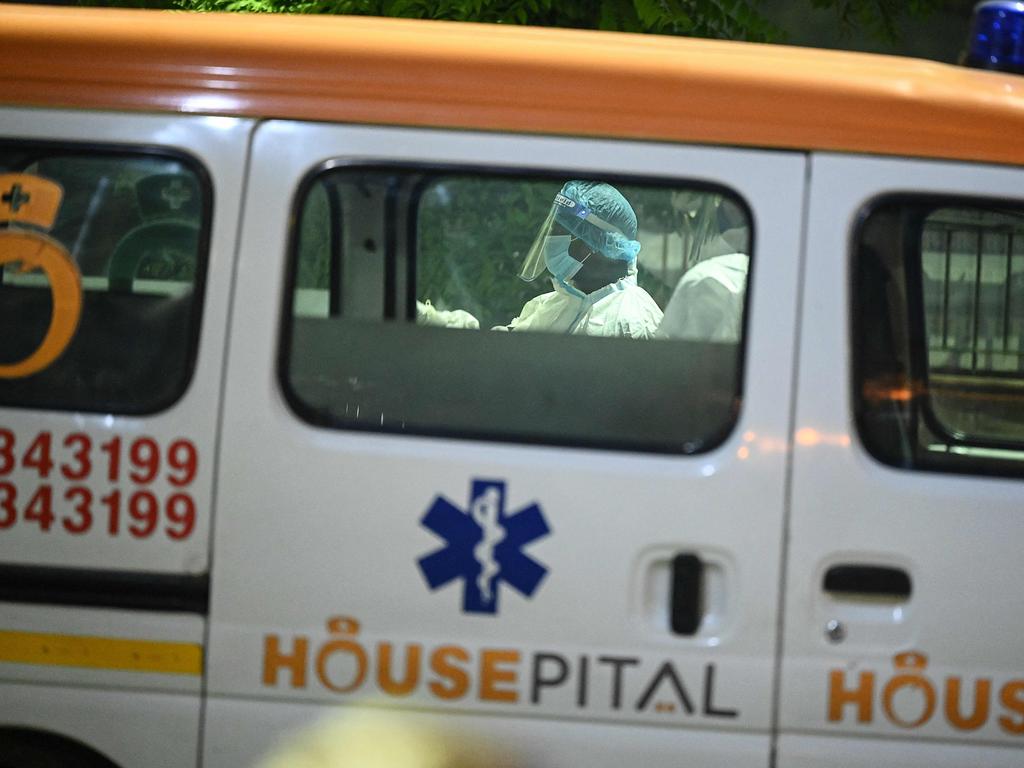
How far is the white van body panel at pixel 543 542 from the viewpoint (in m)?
2.43

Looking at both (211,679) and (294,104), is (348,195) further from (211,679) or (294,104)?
(211,679)

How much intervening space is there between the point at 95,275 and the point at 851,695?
177 cm

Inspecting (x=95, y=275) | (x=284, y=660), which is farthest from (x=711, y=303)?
(x=95, y=275)

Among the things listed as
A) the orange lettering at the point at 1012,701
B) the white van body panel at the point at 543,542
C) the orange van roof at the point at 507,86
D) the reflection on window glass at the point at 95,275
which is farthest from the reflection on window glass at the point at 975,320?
the reflection on window glass at the point at 95,275

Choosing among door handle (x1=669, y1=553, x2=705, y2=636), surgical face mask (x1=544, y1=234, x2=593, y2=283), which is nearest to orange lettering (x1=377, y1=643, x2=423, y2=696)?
door handle (x1=669, y1=553, x2=705, y2=636)

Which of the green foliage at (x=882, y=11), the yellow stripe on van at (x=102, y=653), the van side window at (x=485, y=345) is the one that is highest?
the green foliage at (x=882, y=11)

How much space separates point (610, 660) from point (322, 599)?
1.91 ft

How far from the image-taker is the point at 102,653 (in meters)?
2.51

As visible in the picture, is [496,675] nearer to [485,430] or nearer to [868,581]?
[485,430]

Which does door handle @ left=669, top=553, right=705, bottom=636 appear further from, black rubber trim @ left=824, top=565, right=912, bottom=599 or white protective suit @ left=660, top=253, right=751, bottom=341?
white protective suit @ left=660, top=253, right=751, bottom=341

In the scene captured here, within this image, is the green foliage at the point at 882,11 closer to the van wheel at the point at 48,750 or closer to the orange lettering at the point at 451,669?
the orange lettering at the point at 451,669

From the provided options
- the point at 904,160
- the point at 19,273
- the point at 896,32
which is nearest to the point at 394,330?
the point at 19,273

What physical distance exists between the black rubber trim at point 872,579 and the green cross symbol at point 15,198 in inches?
71.9

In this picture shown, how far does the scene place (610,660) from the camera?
8.02 feet
